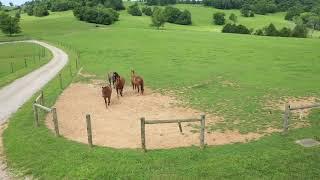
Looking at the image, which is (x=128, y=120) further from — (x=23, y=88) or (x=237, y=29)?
(x=237, y=29)

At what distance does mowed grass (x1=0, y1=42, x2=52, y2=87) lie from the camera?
40.7 metres

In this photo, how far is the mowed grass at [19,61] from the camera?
4066cm

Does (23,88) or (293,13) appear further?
(293,13)

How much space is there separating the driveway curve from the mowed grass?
1.15 metres

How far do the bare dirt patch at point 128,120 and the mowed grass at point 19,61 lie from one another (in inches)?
505

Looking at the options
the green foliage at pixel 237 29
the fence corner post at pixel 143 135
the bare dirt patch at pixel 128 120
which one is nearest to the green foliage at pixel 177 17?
the green foliage at pixel 237 29

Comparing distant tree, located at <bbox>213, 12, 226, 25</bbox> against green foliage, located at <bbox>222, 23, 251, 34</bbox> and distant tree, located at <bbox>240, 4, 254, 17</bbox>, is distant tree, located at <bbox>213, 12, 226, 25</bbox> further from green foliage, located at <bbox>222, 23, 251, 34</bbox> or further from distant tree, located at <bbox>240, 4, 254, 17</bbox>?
green foliage, located at <bbox>222, 23, 251, 34</bbox>

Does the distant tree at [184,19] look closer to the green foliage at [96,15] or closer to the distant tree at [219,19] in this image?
the distant tree at [219,19]

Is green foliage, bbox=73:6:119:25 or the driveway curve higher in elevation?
green foliage, bbox=73:6:119:25

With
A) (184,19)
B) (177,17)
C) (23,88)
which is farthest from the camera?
(177,17)

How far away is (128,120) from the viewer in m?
20.9

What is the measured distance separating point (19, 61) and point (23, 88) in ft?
83.5

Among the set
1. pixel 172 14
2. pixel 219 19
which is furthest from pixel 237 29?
pixel 172 14

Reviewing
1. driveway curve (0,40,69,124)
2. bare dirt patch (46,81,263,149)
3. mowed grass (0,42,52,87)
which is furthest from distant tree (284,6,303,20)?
→ bare dirt patch (46,81,263,149)
